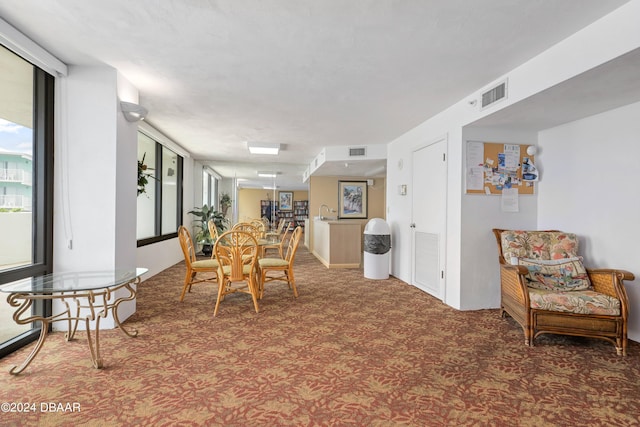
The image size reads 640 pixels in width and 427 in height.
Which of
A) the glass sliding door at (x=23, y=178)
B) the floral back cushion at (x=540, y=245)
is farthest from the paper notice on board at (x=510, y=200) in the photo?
the glass sliding door at (x=23, y=178)

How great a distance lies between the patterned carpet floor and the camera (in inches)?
65.4

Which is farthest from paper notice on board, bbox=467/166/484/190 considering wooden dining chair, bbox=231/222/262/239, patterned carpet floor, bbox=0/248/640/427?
wooden dining chair, bbox=231/222/262/239

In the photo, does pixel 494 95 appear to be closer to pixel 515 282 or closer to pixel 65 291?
pixel 515 282

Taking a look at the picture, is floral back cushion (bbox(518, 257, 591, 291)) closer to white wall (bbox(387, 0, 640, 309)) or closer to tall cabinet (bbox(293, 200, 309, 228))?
white wall (bbox(387, 0, 640, 309))

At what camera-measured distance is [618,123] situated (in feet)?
9.30

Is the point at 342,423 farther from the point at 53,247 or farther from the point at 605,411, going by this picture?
the point at 53,247

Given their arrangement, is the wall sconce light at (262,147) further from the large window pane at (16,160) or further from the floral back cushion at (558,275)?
the floral back cushion at (558,275)

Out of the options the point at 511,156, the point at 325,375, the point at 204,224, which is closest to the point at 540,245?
the point at 511,156

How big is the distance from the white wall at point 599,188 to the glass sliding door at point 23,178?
5022mm

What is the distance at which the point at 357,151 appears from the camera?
5824mm

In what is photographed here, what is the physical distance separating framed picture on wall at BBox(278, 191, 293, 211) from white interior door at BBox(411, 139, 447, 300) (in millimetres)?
10257

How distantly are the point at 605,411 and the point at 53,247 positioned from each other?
4.20 m

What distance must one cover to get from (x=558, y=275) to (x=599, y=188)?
3.10 feet

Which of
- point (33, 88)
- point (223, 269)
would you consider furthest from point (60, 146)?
point (223, 269)
